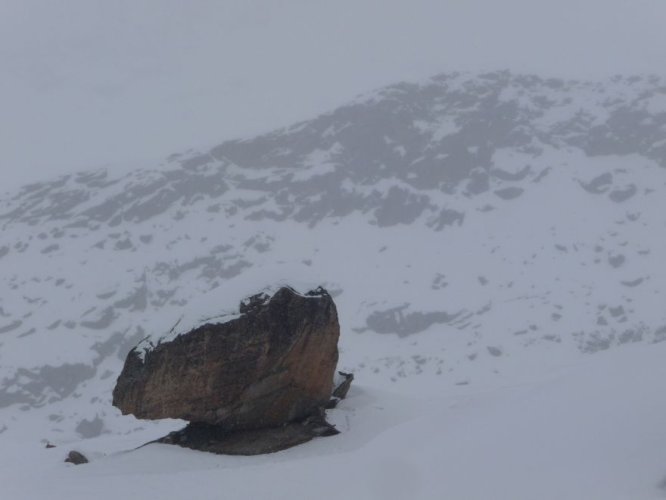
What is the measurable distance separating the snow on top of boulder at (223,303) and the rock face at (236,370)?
0.12 meters

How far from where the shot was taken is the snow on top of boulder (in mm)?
17281

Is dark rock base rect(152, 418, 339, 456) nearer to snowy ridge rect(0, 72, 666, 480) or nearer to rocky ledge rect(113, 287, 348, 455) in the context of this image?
rocky ledge rect(113, 287, 348, 455)

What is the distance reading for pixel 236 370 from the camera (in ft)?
56.4

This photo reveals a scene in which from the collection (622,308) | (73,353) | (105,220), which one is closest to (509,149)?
(622,308)

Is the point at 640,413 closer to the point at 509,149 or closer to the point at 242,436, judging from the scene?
the point at 242,436

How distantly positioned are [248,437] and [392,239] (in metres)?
124

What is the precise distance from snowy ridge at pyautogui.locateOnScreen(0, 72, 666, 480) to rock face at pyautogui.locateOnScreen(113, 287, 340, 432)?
58.7 m

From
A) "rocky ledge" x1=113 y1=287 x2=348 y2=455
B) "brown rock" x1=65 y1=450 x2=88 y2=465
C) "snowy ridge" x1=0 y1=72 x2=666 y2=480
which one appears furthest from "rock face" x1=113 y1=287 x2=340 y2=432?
"snowy ridge" x1=0 y1=72 x2=666 y2=480

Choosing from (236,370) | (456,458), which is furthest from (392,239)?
(456,458)

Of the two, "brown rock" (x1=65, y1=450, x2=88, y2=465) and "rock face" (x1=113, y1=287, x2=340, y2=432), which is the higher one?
"rock face" (x1=113, y1=287, x2=340, y2=432)

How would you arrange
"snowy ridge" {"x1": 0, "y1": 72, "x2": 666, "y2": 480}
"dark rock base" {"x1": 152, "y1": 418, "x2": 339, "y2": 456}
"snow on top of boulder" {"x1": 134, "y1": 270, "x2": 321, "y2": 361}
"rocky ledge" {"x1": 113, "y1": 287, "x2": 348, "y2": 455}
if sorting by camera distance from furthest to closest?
"snowy ridge" {"x1": 0, "y1": 72, "x2": 666, "y2": 480}
"snow on top of boulder" {"x1": 134, "y1": 270, "x2": 321, "y2": 361}
"rocky ledge" {"x1": 113, "y1": 287, "x2": 348, "y2": 455}
"dark rock base" {"x1": 152, "y1": 418, "x2": 339, "y2": 456}

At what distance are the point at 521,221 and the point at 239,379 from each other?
12822 cm

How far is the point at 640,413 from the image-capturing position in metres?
10.9

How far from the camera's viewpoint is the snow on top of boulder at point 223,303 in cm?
1728
